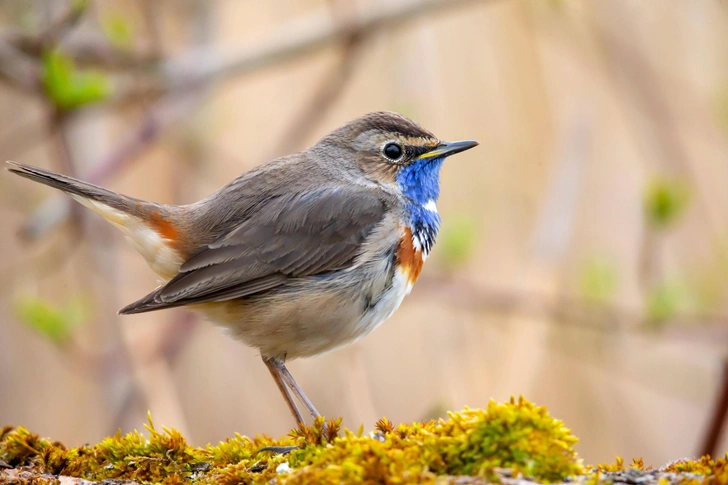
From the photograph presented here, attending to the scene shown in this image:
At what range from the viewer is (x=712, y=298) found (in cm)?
729

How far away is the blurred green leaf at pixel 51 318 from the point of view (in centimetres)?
633

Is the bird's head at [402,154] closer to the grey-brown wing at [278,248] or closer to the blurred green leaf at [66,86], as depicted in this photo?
the grey-brown wing at [278,248]

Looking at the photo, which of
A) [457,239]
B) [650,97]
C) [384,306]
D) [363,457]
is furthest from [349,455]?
[650,97]

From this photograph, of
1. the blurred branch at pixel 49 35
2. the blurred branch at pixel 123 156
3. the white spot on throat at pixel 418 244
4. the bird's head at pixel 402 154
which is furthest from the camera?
the blurred branch at pixel 123 156

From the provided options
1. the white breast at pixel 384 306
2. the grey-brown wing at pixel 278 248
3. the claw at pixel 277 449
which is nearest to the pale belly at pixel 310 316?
the white breast at pixel 384 306

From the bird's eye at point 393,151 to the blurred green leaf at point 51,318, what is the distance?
10.4ft

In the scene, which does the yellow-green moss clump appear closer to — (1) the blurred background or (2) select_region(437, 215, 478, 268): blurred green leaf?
(1) the blurred background

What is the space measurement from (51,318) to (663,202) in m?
5.35

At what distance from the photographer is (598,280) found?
22.9ft

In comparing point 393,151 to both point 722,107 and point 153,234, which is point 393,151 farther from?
point 722,107

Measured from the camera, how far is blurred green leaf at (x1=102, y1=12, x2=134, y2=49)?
675 cm

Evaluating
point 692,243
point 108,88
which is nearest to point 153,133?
point 108,88

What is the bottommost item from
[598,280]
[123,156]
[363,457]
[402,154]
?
[363,457]

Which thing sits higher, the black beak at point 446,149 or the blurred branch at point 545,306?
the black beak at point 446,149
